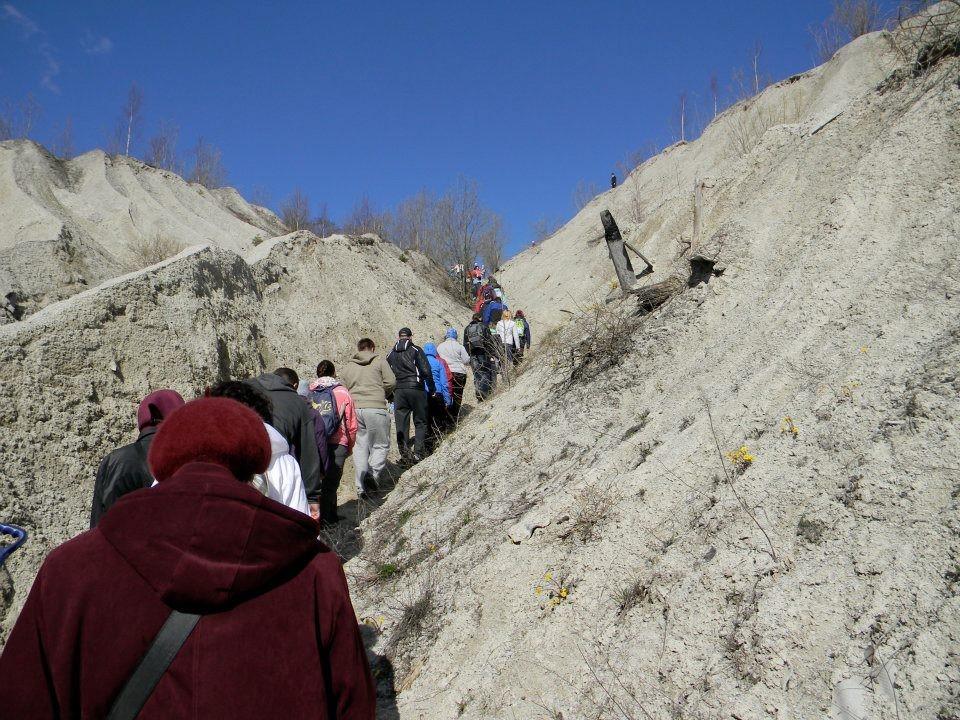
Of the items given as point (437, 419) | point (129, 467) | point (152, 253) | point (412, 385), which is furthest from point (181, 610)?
point (152, 253)

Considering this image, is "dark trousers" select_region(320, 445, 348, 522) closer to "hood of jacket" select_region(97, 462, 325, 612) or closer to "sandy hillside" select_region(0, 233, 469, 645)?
"sandy hillside" select_region(0, 233, 469, 645)

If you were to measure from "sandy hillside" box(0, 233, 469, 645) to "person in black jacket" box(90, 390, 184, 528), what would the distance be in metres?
2.54

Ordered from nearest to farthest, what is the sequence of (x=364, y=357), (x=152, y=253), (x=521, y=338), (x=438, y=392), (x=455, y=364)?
(x=364, y=357) < (x=438, y=392) < (x=455, y=364) < (x=521, y=338) < (x=152, y=253)

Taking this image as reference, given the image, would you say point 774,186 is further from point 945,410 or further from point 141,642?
point 141,642

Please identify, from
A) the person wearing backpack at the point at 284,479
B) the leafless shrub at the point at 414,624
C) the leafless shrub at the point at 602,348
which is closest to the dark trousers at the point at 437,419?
the leafless shrub at the point at 602,348

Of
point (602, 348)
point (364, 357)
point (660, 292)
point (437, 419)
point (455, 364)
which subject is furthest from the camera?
point (455, 364)

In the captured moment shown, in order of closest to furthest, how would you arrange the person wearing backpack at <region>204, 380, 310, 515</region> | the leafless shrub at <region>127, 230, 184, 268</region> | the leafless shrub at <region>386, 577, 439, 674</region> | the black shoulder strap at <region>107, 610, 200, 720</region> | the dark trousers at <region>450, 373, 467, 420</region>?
the black shoulder strap at <region>107, 610, 200, 720</region>
the person wearing backpack at <region>204, 380, 310, 515</region>
the leafless shrub at <region>386, 577, 439, 674</region>
the dark trousers at <region>450, 373, 467, 420</region>
the leafless shrub at <region>127, 230, 184, 268</region>

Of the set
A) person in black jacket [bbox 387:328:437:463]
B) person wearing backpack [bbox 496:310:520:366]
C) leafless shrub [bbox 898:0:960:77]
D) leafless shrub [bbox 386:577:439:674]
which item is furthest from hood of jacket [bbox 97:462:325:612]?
person wearing backpack [bbox 496:310:520:366]

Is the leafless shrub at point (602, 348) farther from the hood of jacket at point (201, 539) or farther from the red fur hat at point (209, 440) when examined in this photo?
the hood of jacket at point (201, 539)

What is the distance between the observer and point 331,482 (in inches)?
259

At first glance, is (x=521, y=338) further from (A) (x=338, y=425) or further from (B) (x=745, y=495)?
(B) (x=745, y=495)

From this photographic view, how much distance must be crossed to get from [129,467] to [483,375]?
21.7 feet

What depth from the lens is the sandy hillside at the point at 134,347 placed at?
18.8 feet

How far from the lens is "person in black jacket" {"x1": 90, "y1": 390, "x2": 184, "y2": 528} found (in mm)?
3303
